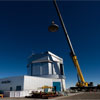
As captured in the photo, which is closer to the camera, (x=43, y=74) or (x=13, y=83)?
(x=13, y=83)

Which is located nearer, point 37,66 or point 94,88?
point 94,88

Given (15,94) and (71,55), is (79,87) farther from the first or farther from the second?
(15,94)

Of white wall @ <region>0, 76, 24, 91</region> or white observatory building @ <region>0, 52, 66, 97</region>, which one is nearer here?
white wall @ <region>0, 76, 24, 91</region>

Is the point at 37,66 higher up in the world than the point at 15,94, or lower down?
higher up

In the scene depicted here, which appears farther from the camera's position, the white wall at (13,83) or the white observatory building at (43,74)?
the white observatory building at (43,74)

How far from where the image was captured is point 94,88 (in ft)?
94.2

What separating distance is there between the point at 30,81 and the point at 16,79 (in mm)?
3378

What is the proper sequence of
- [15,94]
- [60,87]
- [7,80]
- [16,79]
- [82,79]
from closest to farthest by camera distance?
[15,94] < [16,79] < [7,80] < [82,79] < [60,87]

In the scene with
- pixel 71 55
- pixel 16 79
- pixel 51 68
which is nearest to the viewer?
pixel 16 79

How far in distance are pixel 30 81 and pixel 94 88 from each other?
19.1 meters

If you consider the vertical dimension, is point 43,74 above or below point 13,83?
above

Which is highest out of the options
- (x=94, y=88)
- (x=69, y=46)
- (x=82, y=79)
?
(x=69, y=46)

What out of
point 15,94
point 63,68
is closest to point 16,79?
point 15,94

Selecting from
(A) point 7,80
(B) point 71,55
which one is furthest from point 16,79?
(B) point 71,55
